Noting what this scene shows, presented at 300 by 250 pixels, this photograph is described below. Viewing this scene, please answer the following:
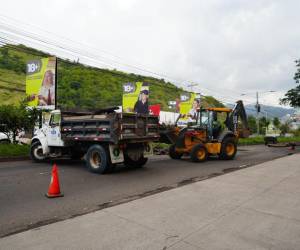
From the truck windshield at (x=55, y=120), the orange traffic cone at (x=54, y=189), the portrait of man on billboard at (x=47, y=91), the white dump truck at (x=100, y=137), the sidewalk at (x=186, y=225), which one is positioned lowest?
the sidewalk at (x=186, y=225)

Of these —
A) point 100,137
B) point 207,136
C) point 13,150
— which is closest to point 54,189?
point 100,137

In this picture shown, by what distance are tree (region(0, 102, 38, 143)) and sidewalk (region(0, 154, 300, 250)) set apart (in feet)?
37.3

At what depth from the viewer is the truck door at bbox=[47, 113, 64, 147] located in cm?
1159

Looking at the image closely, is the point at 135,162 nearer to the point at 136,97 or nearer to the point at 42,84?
the point at 42,84

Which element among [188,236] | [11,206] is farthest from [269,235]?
[11,206]

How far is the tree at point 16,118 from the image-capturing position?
49.6 ft

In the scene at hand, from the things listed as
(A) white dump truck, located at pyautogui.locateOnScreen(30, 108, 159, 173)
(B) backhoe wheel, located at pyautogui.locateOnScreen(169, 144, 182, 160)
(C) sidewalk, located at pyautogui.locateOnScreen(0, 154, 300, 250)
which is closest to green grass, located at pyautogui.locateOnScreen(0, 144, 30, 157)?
(A) white dump truck, located at pyautogui.locateOnScreen(30, 108, 159, 173)

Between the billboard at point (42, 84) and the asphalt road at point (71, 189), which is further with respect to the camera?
the billboard at point (42, 84)

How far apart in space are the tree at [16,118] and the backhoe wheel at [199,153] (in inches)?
351

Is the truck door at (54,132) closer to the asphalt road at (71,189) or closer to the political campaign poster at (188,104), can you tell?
the asphalt road at (71,189)

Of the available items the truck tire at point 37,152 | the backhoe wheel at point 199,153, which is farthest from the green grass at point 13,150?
the backhoe wheel at point 199,153

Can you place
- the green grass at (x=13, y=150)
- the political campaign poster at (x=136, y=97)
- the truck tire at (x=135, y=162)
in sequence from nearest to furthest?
the truck tire at (x=135, y=162), the green grass at (x=13, y=150), the political campaign poster at (x=136, y=97)

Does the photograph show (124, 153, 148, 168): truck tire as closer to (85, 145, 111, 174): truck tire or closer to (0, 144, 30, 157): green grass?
(85, 145, 111, 174): truck tire

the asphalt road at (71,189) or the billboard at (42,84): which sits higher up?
the billboard at (42,84)
